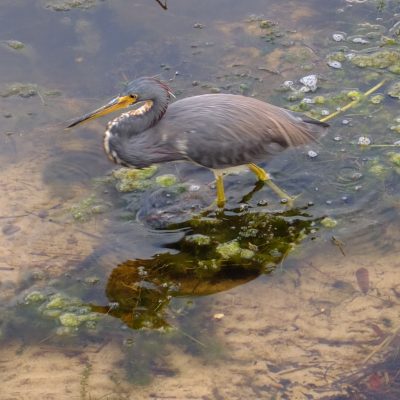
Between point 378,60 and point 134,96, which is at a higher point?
point 134,96

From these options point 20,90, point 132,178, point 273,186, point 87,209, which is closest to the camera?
point 87,209

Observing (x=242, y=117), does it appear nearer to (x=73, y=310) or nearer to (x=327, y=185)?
(x=327, y=185)

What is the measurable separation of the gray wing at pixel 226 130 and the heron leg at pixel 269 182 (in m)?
0.22

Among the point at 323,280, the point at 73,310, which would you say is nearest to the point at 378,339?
the point at 323,280

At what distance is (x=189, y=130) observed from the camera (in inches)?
195

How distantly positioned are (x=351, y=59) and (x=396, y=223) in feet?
6.93

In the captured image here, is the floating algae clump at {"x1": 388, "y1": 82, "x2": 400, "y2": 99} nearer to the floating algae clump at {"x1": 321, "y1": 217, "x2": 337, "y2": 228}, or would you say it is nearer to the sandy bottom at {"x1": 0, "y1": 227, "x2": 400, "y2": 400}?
the floating algae clump at {"x1": 321, "y1": 217, "x2": 337, "y2": 228}

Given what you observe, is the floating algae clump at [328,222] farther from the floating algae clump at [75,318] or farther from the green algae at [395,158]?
the floating algae clump at [75,318]

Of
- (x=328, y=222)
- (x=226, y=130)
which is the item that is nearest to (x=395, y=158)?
(x=328, y=222)

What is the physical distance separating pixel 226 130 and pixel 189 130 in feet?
0.85

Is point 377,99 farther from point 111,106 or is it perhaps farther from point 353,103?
point 111,106

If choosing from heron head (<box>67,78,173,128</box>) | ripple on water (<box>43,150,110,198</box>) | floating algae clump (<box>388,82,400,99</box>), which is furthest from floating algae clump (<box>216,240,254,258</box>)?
floating algae clump (<box>388,82,400,99</box>)

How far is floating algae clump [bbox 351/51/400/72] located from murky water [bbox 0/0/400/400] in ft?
0.05

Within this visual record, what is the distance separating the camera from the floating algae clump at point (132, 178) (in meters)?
5.50
